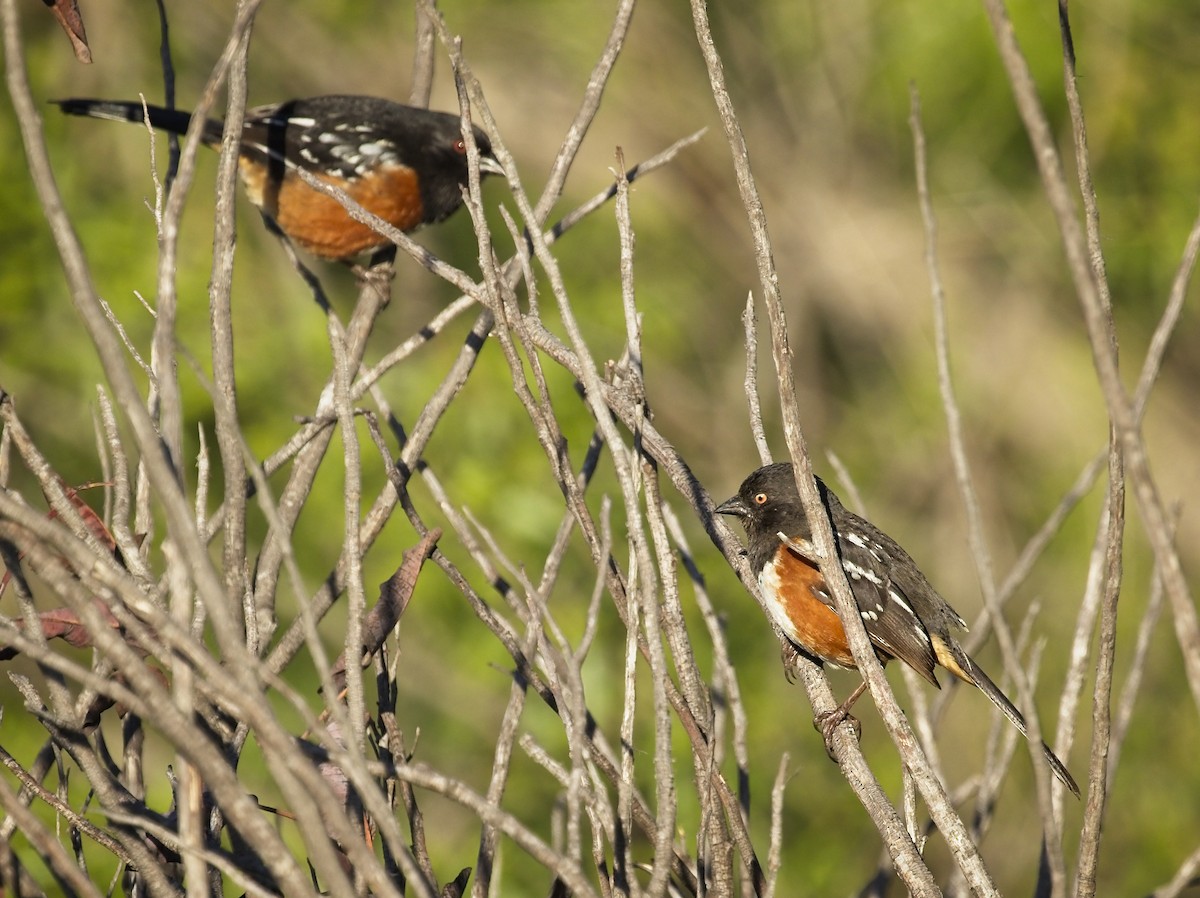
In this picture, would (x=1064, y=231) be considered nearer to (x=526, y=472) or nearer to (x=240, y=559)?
(x=240, y=559)

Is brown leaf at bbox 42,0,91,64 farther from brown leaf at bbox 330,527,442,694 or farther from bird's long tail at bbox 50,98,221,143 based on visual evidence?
bird's long tail at bbox 50,98,221,143

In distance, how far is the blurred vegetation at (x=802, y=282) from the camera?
6.93m

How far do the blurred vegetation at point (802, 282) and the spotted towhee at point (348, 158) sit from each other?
179 centimetres

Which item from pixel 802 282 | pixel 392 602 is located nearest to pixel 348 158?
pixel 392 602

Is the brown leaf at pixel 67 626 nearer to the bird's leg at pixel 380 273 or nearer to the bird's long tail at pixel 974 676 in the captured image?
the bird's leg at pixel 380 273

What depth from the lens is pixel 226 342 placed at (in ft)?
6.34

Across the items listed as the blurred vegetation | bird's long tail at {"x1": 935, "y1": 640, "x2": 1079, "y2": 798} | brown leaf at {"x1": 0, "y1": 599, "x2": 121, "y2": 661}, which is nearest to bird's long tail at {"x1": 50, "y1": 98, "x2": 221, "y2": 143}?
the blurred vegetation

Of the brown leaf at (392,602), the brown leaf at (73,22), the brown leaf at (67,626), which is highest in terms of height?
the brown leaf at (73,22)

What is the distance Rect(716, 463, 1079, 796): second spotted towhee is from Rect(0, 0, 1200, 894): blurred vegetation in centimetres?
290

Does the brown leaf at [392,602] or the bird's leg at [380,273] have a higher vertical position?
the bird's leg at [380,273]

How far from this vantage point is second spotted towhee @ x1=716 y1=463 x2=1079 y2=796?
3447 millimetres

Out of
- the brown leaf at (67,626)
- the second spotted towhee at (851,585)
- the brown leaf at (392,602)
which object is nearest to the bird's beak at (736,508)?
the second spotted towhee at (851,585)

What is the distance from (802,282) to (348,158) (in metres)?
5.10

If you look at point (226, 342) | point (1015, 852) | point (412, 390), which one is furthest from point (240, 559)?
point (1015, 852)
